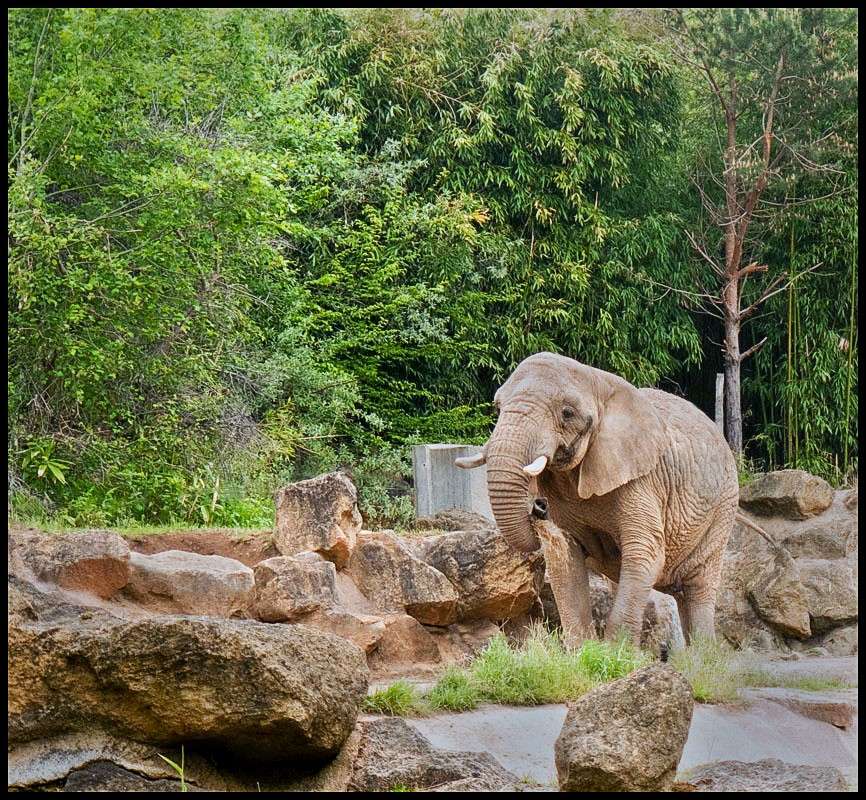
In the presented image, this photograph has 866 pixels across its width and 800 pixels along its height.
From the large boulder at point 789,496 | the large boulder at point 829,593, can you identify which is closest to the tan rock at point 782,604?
the large boulder at point 829,593

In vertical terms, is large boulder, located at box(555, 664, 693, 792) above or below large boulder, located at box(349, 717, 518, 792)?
above

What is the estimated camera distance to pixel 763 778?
3.94 m

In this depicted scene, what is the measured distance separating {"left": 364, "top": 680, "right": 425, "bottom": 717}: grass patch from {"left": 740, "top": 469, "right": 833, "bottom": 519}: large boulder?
6676 millimetres

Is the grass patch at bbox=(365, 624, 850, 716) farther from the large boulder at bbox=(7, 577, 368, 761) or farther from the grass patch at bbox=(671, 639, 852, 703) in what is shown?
the large boulder at bbox=(7, 577, 368, 761)

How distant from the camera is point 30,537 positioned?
7.32 meters

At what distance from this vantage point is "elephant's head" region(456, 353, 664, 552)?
6.38 metres

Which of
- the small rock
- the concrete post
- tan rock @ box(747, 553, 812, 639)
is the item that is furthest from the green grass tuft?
tan rock @ box(747, 553, 812, 639)

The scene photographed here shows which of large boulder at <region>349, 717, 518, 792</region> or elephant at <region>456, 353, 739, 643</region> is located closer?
large boulder at <region>349, 717, 518, 792</region>

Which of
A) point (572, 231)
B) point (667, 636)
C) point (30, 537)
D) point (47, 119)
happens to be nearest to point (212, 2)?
point (47, 119)

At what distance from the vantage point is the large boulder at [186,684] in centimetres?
383

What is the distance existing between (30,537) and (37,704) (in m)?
3.56

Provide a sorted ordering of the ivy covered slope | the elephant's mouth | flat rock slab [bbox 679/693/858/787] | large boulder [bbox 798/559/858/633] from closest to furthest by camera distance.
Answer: flat rock slab [bbox 679/693/858/787]
the elephant's mouth
the ivy covered slope
large boulder [bbox 798/559/858/633]

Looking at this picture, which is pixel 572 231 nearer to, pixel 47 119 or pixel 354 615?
pixel 47 119

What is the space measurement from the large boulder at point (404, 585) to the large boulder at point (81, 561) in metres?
1.49
